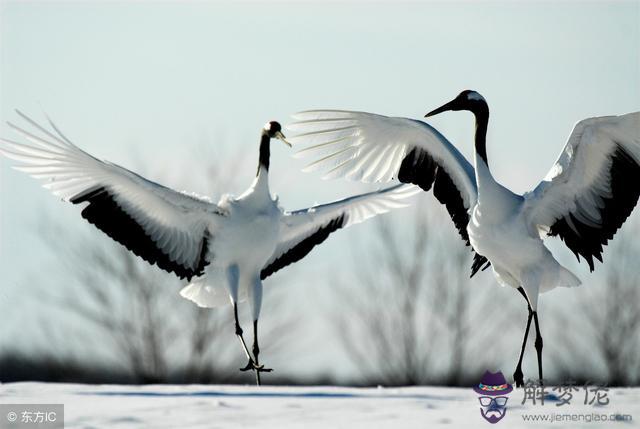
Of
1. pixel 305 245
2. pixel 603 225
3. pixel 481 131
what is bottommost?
pixel 603 225

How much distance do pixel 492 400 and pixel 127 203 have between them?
15.9ft

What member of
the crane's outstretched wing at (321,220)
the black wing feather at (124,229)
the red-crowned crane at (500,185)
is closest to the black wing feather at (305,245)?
the crane's outstretched wing at (321,220)

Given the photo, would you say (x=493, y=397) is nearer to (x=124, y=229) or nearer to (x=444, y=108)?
(x=444, y=108)

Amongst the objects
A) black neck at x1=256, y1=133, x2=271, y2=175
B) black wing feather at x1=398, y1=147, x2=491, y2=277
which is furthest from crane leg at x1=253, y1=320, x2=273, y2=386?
black wing feather at x1=398, y1=147, x2=491, y2=277

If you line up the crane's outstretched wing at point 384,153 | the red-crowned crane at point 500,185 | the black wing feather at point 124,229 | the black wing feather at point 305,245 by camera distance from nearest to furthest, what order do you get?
the red-crowned crane at point 500,185
the black wing feather at point 124,229
the crane's outstretched wing at point 384,153
the black wing feather at point 305,245

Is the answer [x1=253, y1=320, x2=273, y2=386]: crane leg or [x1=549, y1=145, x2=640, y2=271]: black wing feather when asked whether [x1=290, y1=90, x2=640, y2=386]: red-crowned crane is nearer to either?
[x1=549, y1=145, x2=640, y2=271]: black wing feather

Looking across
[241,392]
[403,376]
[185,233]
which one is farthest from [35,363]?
[241,392]

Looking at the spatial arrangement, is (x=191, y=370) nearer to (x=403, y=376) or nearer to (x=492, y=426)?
(x=403, y=376)

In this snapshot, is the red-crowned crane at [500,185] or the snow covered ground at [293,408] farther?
the red-crowned crane at [500,185]

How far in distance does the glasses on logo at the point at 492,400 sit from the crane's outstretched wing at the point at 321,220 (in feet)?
14.9

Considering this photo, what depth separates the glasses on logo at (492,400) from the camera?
39.6 feet

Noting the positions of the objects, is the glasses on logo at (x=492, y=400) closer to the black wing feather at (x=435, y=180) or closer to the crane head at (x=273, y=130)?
the black wing feather at (x=435, y=180)

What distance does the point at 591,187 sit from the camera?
1447cm

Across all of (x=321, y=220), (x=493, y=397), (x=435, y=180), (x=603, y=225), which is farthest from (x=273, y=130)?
(x=493, y=397)
